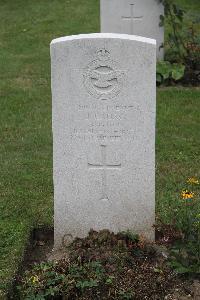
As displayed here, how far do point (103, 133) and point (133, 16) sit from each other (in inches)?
212

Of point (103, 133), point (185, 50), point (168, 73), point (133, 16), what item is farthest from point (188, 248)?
point (185, 50)

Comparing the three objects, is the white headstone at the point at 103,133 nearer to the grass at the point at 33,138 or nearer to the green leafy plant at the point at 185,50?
the grass at the point at 33,138

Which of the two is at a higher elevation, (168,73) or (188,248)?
(168,73)

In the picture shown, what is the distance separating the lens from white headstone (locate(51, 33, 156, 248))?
4375 mm

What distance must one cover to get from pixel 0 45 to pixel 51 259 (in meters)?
7.48

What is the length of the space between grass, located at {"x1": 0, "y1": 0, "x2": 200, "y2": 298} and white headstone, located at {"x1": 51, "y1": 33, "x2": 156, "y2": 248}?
59 cm

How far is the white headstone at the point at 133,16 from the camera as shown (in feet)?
31.3

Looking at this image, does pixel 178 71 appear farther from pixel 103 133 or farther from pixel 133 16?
pixel 103 133

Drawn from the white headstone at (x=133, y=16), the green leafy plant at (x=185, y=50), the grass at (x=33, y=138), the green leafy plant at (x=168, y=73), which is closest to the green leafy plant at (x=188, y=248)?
the grass at (x=33, y=138)

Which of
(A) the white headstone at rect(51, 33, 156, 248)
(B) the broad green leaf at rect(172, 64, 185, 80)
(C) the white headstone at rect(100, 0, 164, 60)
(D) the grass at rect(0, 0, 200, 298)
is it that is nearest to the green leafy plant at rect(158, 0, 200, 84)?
(B) the broad green leaf at rect(172, 64, 185, 80)

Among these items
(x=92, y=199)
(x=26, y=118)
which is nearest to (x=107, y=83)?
(x=92, y=199)

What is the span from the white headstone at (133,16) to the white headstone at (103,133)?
532cm

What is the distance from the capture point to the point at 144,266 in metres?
4.40

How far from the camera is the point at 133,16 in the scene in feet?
31.5
